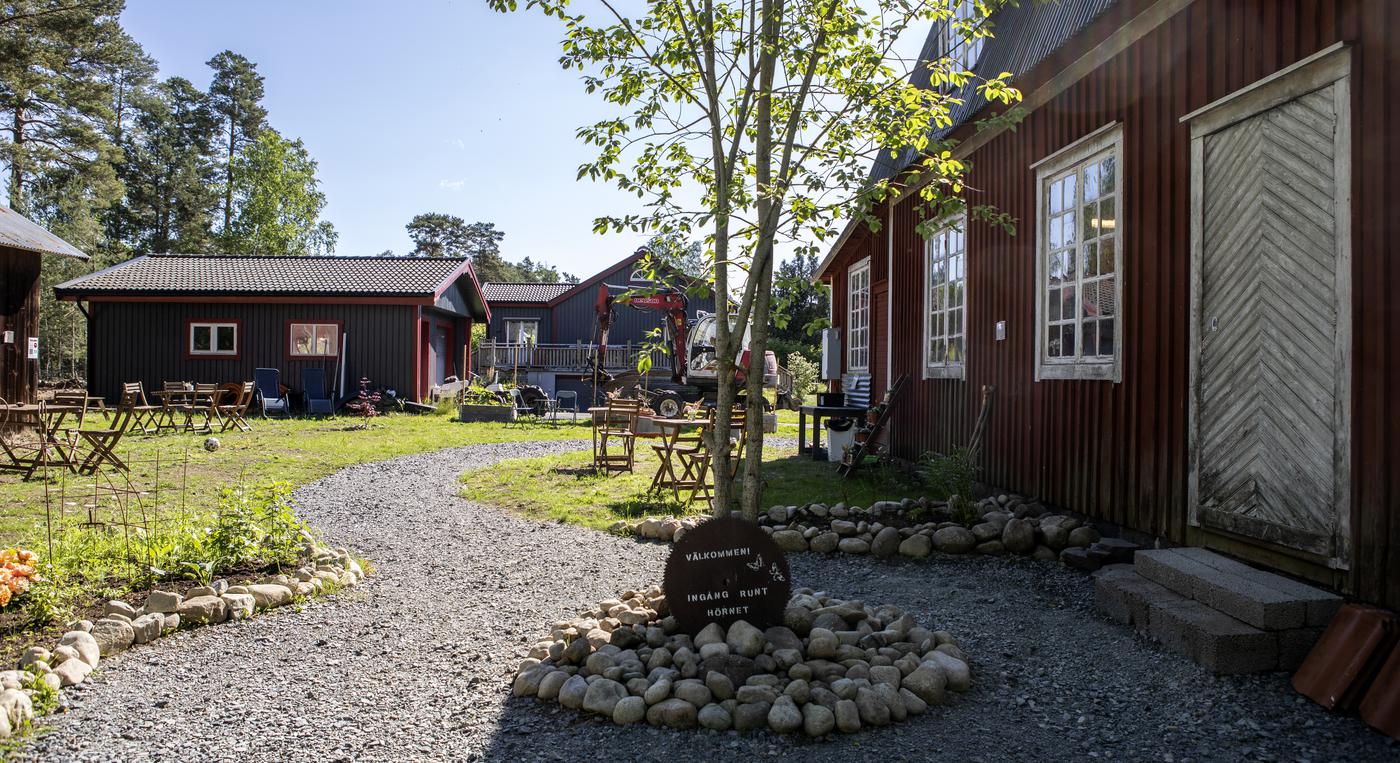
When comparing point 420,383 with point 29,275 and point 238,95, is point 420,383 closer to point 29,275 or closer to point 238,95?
point 29,275

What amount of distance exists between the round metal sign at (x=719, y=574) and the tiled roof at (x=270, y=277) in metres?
17.3

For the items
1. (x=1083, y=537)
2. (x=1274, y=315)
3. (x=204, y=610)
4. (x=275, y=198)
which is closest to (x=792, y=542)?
Answer: (x=1083, y=537)

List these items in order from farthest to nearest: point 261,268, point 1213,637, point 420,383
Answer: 1. point 261,268
2. point 420,383
3. point 1213,637

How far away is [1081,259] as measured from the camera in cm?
550

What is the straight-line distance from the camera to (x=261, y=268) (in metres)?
21.1

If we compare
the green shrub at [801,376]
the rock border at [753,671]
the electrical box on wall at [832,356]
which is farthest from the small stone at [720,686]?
the green shrub at [801,376]

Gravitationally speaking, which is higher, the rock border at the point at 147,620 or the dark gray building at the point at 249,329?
the dark gray building at the point at 249,329

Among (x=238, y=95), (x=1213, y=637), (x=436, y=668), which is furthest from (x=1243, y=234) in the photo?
(x=238, y=95)

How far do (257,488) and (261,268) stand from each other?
18381mm

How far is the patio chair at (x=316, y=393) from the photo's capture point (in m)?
17.8

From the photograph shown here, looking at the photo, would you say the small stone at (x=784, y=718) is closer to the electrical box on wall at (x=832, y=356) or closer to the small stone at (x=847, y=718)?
the small stone at (x=847, y=718)

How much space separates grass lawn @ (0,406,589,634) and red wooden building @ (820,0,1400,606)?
4.13 m

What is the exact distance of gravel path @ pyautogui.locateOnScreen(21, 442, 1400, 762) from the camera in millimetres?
2658

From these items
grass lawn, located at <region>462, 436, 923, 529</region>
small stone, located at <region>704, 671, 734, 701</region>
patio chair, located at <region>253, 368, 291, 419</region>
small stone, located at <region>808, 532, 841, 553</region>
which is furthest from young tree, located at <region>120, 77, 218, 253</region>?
small stone, located at <region>704, 671, 734, 701</region>
